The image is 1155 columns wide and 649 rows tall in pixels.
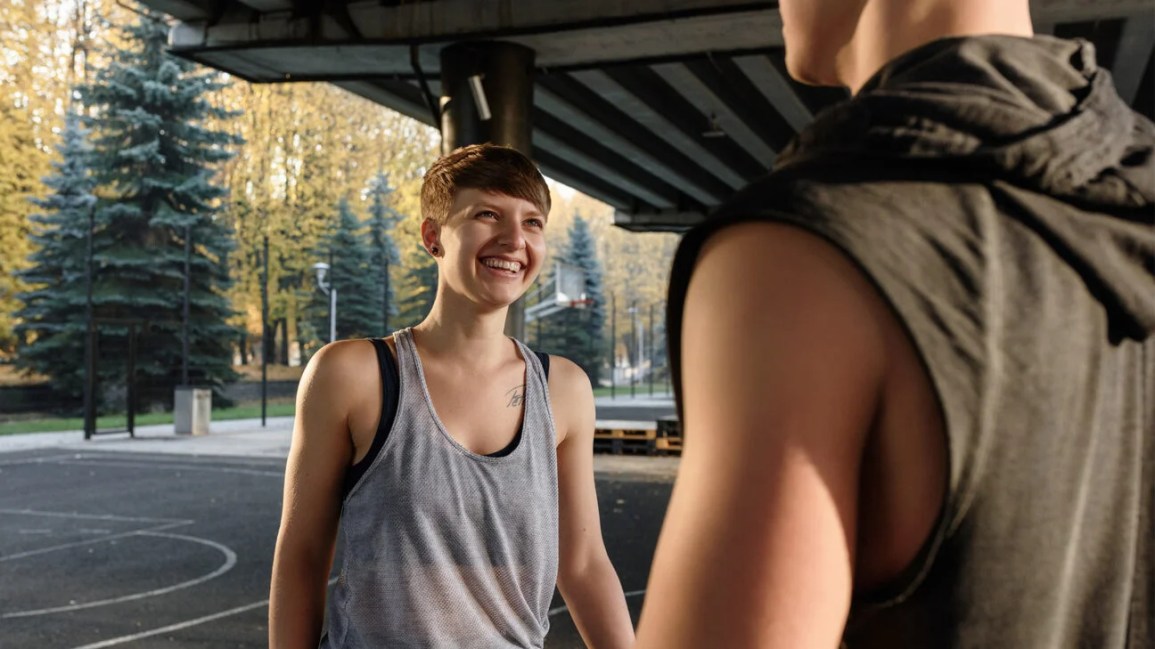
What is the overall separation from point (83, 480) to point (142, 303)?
59.7ft

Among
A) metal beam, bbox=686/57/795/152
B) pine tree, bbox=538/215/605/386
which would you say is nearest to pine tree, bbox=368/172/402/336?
pine tree, bbox=538/215/605/386

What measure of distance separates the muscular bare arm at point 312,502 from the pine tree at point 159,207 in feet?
105

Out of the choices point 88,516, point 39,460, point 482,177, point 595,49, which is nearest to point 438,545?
point 482,177

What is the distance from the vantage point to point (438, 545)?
7.84 ft

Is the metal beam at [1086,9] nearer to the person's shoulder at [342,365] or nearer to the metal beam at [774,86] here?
the metal beam at [774,86]

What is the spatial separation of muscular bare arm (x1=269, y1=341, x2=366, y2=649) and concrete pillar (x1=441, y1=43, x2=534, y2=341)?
30.1ft

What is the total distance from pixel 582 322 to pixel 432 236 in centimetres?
5574

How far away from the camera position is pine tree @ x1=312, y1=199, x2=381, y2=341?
42.3 meters

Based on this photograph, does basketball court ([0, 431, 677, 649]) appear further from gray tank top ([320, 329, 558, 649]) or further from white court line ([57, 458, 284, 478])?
gray tank top ([320, 329, 558, 649])

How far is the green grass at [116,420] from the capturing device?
2597 cm

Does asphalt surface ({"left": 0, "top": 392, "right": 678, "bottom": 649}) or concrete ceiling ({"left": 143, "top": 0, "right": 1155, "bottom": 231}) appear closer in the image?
asphalt surface ({"left": 0, "top": 392, "right": 678, "bottom": 649})

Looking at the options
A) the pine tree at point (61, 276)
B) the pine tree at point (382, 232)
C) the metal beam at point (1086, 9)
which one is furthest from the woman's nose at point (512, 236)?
the pine tree at point (382, 232)

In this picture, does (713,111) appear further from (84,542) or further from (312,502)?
(312,502)

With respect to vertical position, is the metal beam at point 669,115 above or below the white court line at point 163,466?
above
